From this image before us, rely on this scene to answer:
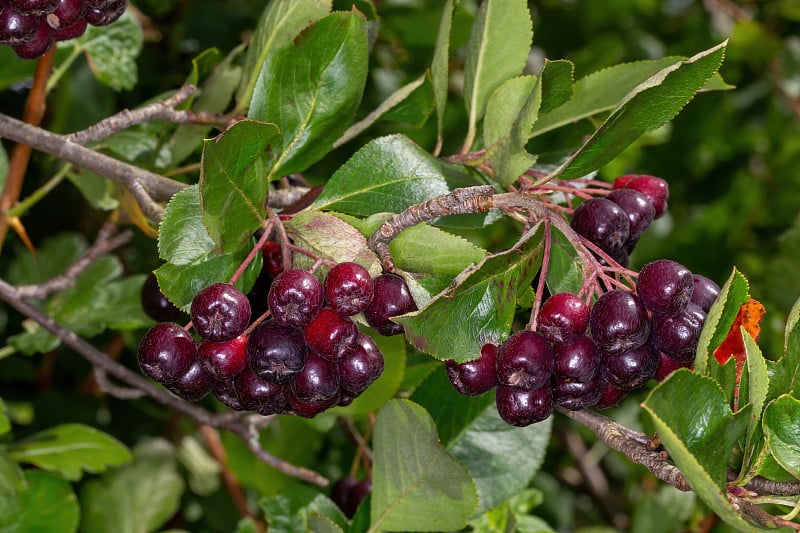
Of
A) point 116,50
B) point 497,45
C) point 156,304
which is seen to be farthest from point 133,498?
point 497,45

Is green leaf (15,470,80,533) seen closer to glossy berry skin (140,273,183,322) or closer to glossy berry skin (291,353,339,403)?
glossy berry skin (140,273,183,322)

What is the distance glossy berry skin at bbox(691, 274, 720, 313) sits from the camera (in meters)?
1.04

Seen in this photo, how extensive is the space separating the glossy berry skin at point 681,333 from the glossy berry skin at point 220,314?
46 cm

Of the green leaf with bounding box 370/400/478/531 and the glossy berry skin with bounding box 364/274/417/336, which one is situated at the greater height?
the glossy berry skin with bounding box 364/274/417/336

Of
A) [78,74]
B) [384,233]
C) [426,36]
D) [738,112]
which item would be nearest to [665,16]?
[738,112]

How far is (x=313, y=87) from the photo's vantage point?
1201 millimetres

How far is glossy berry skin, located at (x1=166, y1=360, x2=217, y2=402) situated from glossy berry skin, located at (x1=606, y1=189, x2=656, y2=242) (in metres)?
0.55

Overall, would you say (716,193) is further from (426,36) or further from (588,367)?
(588,367)

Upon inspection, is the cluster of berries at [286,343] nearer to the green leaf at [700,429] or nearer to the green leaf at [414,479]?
the green leaf at [414,479]

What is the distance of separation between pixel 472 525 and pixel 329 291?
2.73ft

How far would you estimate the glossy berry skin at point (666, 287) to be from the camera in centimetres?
96

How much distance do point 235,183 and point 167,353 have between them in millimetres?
203

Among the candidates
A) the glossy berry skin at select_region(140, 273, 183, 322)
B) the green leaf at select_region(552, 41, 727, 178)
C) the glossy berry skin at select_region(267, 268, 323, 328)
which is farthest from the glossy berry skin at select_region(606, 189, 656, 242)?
the glossy berry skin at select_region(140, 273, 183, 322)

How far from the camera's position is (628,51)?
3.20m
